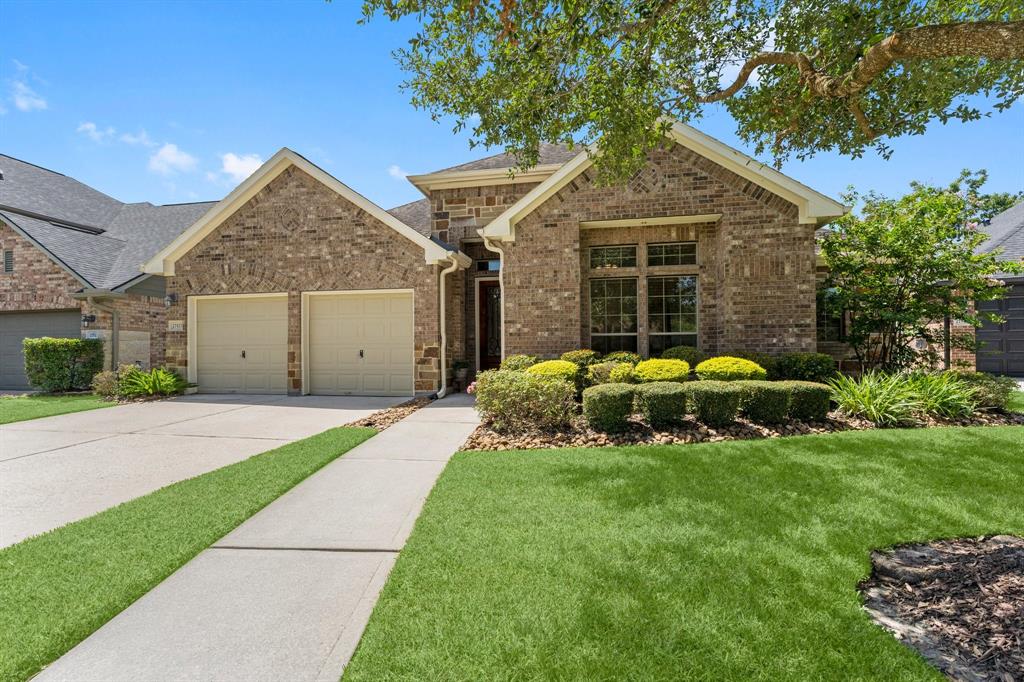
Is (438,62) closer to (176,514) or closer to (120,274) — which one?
(176,514)

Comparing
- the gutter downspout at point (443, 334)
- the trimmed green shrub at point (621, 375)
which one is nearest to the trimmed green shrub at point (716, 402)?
the trimmed green shrub at point (621, 375)

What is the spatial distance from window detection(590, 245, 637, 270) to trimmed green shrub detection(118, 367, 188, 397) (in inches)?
392

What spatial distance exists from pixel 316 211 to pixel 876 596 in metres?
11.4

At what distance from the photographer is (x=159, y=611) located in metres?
2.46

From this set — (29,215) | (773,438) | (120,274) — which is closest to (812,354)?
(773,438)

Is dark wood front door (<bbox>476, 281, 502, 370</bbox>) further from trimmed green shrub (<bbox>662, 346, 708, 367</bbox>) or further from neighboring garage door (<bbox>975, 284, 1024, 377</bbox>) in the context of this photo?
neighboring garage door (<bbox>975, 284, 1024, 377</bbox>)

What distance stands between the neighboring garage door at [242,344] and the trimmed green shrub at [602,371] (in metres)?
7.37

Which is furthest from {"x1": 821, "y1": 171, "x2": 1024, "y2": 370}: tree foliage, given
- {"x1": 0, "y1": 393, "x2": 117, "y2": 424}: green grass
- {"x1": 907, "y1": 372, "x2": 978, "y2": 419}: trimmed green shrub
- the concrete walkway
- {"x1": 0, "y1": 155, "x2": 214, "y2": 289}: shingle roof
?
{"x1": 0, "y1": 155, "x2": 214, "y2": 289}: shingle roof

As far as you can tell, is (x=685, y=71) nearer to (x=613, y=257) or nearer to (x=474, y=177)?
(x=613, y=257)

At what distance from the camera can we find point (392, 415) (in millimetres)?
8180

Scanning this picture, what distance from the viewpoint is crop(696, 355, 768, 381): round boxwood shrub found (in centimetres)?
735

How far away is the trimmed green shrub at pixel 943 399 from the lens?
671 centimetres

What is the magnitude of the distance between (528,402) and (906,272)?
7887 millimetres

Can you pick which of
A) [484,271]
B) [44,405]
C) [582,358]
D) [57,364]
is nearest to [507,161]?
[484,271]
